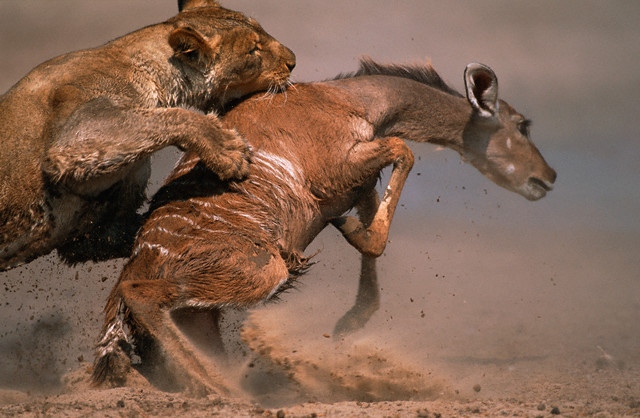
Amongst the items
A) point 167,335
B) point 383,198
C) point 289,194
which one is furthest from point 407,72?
point 167,335

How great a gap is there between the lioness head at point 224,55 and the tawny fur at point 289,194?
0.19 meters

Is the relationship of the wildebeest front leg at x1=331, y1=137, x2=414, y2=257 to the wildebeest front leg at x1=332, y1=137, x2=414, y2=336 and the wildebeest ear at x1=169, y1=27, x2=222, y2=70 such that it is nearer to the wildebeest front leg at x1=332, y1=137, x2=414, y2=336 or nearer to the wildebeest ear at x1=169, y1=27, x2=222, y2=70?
the wildebeest front leg at x1=332, y1=137, x2=414, y2=336

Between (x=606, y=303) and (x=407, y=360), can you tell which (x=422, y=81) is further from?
(x=606, y=303)

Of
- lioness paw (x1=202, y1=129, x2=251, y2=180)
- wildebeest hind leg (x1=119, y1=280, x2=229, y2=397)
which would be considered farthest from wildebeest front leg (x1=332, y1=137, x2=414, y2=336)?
wildebeest hind leg (x1=119, y1=280, x2=229, y2=397)

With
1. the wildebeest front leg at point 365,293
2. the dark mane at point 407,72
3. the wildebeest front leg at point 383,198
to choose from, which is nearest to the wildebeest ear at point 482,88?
the dark mane at point 407,72

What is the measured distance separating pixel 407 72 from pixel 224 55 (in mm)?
2214

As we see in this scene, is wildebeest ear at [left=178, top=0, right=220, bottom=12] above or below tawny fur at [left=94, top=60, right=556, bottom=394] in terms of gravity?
above

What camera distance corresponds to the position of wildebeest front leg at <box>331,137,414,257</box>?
19.2 ft

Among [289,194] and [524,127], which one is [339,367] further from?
[524,127]

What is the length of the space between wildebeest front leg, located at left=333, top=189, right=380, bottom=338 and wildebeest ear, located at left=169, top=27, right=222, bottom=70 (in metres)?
2.22

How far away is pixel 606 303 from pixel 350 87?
4664mm

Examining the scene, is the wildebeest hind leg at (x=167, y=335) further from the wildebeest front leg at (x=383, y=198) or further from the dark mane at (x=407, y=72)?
the dark mane at (x=407, y=72)

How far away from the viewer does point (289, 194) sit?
18.8ft

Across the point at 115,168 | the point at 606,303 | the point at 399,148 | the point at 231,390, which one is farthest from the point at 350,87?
the point at 606,303
